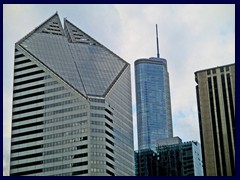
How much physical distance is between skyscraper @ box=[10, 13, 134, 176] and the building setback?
13.8 m

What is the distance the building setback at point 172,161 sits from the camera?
12144 cm

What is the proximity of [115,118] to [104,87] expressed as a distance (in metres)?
7.71

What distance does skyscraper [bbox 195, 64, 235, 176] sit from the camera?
92375 mm

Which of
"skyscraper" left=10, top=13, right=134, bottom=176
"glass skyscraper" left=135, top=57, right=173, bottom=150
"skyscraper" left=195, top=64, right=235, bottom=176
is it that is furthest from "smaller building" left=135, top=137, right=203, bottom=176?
"glass skyscraper" left=135, top=57, right=173, bottom=150

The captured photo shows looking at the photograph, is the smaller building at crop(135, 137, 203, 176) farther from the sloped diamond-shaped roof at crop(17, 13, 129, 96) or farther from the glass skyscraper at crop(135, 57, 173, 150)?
the glass skyscraper at crop(135, 57, 173, 150)

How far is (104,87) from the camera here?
11094 cm

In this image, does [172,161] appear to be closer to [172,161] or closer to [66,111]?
[172,161]

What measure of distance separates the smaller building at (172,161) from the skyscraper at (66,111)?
1380cm

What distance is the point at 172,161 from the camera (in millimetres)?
122438

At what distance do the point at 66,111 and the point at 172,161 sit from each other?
112 ft

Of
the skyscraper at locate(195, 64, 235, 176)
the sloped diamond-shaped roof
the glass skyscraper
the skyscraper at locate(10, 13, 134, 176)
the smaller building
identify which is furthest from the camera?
the glass skyscraper

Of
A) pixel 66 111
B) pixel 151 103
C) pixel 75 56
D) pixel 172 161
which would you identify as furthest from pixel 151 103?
pixel 66 111

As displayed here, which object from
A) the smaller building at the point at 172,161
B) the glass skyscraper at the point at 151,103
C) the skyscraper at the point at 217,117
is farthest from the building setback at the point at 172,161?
the glass skyscraper at the point at 151,103

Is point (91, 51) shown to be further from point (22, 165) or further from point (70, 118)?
point (22, 165)
